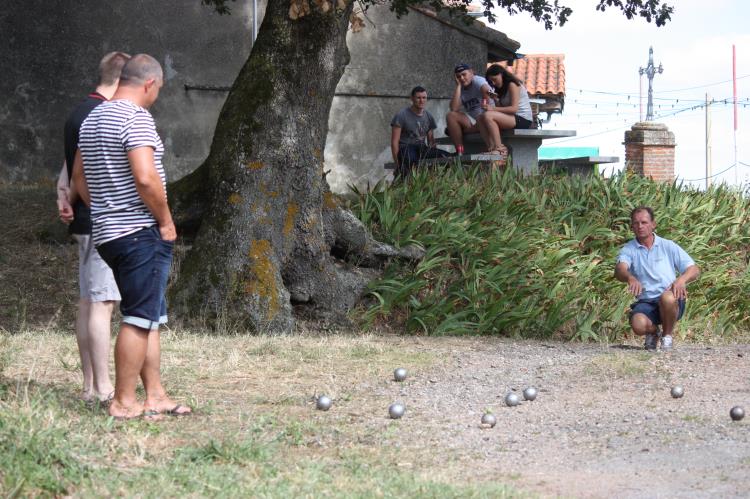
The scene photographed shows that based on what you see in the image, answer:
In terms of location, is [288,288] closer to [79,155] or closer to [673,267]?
[673,267]

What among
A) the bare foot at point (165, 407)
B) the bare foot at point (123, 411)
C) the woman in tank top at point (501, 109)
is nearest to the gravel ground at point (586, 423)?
the bare foot at point (165, 407)

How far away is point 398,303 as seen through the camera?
35.2 feet

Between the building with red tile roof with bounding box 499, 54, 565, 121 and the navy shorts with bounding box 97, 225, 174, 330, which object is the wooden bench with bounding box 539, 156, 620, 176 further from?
the navy shorts with bounding box 97, 225, 174, 330

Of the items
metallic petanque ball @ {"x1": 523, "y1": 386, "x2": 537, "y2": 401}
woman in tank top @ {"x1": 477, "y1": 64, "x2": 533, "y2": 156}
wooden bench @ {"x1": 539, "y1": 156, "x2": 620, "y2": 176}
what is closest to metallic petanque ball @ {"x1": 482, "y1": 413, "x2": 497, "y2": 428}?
metallic petanque ball @ {"x1": 523, "y1": 386, "x2": 537, "y2": 401}

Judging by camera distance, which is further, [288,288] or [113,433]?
[288,288]

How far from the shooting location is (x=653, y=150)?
71.4 ft

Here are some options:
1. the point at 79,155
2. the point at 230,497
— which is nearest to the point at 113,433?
the point at 230,497

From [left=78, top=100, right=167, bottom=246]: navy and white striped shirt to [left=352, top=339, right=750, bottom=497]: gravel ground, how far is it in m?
1.74

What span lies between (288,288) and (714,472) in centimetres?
572

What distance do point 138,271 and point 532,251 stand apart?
276 inches

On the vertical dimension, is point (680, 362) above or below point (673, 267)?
below

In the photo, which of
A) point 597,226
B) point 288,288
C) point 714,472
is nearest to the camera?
point 714,472

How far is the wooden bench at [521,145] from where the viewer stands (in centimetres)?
1459

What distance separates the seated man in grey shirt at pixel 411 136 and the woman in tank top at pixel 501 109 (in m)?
0.73
